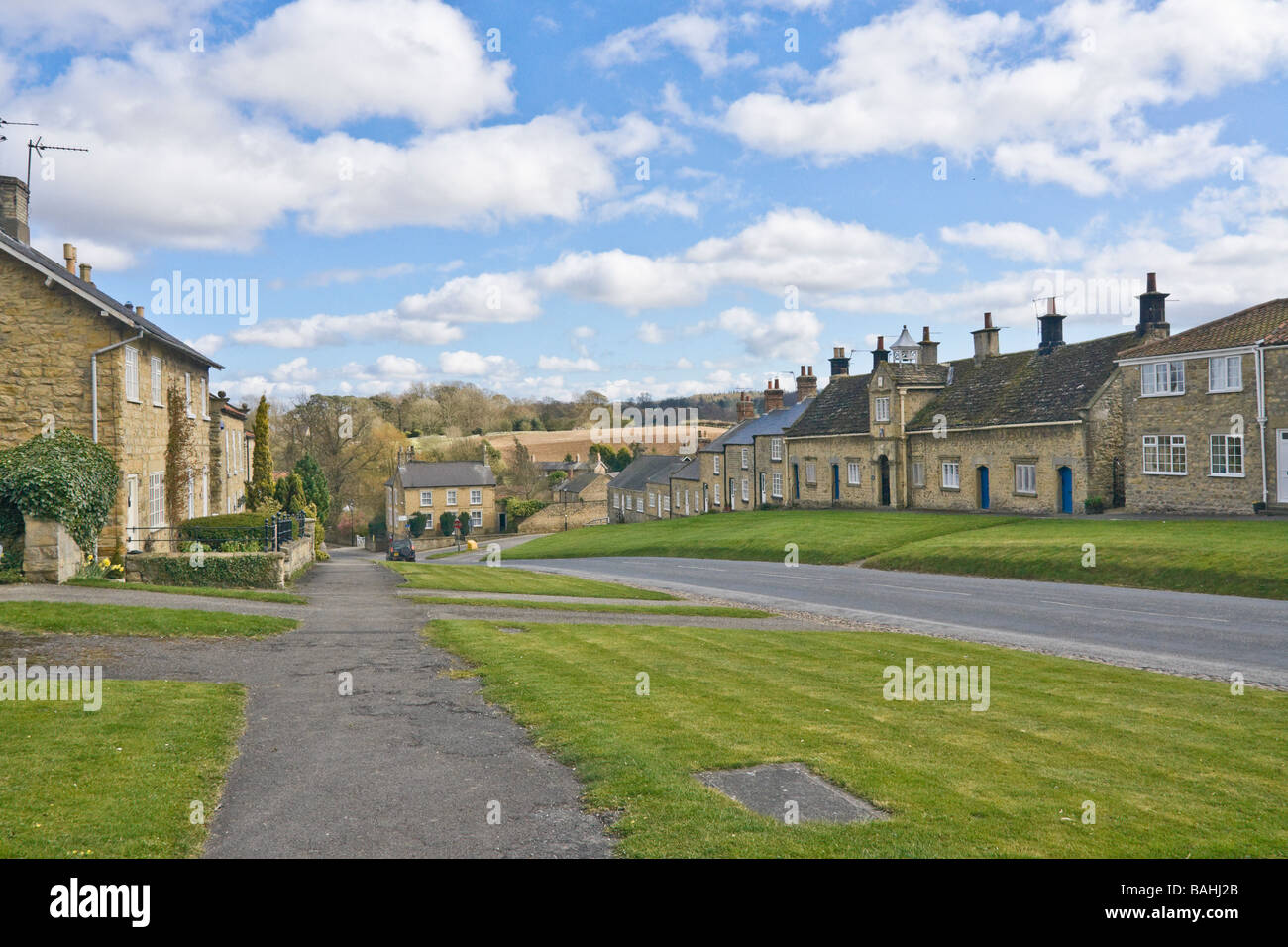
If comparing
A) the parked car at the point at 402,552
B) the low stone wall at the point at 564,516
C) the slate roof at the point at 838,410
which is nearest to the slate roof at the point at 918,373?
the slate roof at the point at 838,410

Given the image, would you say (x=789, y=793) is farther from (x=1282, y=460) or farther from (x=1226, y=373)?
(x=1226, y=373)

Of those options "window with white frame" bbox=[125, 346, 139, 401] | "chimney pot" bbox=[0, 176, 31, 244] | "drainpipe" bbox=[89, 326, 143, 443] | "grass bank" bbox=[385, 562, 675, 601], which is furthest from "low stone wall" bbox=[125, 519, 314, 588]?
"chimney pot" bbox=[0, 176, 31, 244]

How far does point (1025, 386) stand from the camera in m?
44.5

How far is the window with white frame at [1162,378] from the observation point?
36.0 m

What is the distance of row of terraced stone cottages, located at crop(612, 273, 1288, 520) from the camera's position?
33469 millimetres

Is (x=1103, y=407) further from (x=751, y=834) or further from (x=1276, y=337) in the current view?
Result: (x=751, y=834)

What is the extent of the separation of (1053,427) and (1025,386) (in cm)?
461

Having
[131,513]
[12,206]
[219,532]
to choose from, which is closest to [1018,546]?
[219,532]

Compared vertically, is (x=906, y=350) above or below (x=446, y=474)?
above

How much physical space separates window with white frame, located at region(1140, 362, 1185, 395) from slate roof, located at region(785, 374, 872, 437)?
1781 cm

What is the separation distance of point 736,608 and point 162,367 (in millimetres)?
20435

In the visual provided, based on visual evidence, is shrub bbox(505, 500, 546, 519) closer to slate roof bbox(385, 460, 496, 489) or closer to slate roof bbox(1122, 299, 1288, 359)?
slate roof bbox(385, 460, 496, 489)

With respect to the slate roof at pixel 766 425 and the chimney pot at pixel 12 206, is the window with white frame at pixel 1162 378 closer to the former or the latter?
the slate roof at pixel 766 425

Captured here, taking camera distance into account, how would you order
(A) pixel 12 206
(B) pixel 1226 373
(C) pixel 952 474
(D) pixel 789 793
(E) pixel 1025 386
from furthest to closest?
1. (C) pixel 952 474
2. (E) pixel 1025 386
3. (B) pixel 1226 373
4. (A) pixel 12 206
5. (D) pixel 789 793
